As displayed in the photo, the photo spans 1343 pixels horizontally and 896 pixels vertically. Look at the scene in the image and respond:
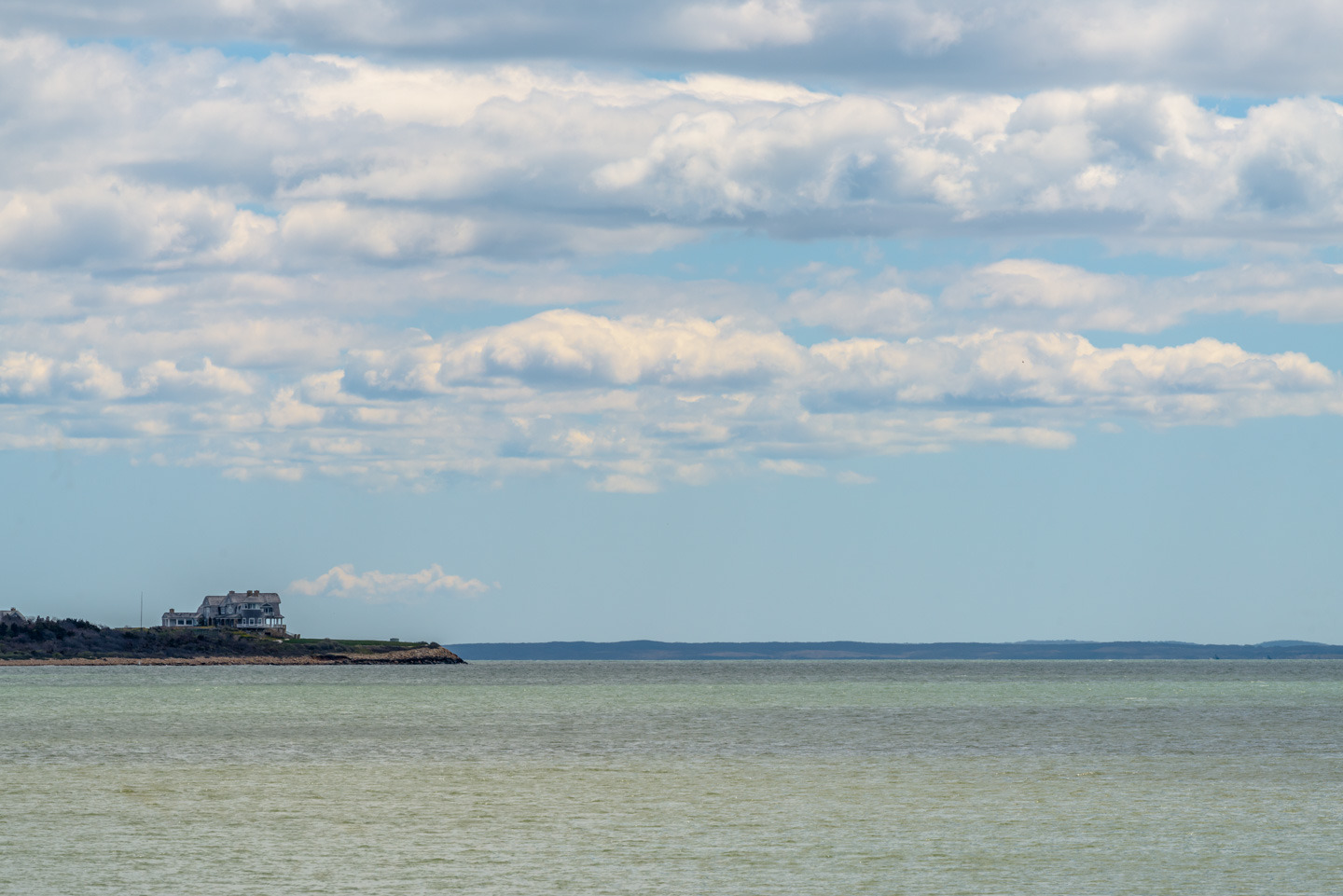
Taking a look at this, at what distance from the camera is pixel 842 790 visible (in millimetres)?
52969

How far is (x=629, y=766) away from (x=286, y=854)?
2496 centimetres

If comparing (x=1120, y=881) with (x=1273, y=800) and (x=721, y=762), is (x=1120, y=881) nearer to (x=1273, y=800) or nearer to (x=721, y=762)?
(x=1273, y=800)

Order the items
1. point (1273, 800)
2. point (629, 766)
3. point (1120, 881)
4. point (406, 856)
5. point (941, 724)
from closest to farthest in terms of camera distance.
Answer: point (1120, 881) → point (406, 856) → point (1273, 800) → point (629, 766) → point (941, 724)

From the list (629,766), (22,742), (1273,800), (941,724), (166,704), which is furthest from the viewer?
(166,704)

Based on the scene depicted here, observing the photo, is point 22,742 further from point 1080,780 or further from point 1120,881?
point 1120,881

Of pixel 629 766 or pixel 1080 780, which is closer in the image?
pixel 1080 780

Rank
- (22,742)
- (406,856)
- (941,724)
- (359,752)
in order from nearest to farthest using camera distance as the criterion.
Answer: (406,856), (359,752), (22,742), (941,724)

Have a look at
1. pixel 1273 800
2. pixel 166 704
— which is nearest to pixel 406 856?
pixel 1273 800

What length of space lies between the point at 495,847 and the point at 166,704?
3534 inches

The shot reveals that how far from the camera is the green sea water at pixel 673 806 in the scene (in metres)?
36.1

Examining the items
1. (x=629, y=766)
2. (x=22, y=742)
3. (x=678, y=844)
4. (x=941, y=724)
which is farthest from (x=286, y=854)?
(x=941, y=724)

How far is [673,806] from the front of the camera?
160 ft

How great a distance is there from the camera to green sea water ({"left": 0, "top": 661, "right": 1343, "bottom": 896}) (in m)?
36.1

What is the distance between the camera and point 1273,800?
162 ft
